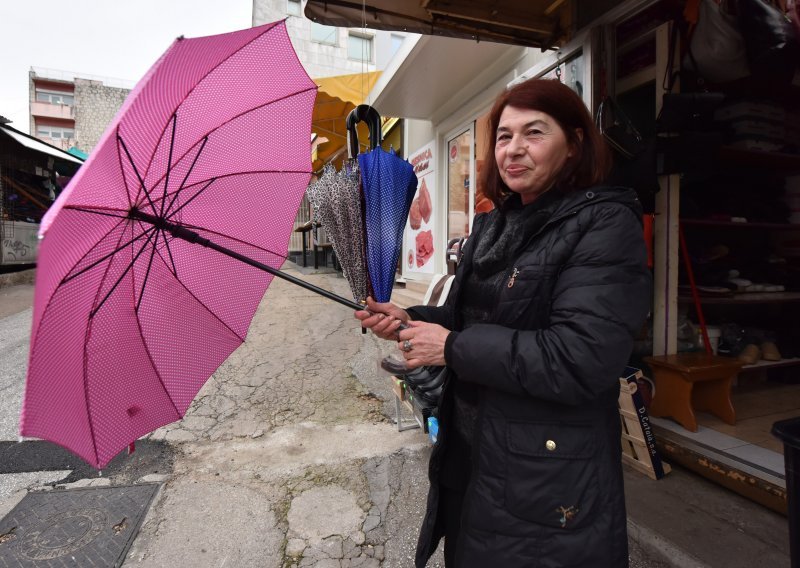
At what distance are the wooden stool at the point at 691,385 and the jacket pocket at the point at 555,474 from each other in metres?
2.12

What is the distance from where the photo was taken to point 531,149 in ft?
3.94

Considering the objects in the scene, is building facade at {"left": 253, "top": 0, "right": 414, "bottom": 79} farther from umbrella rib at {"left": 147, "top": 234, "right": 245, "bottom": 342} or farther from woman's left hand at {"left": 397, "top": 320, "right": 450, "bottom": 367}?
woman's left hand at {"left": 397, "top": 320, "right": 450, "bottom": 367}

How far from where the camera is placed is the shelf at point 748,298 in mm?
3314

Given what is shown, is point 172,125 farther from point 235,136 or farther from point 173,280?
point 173,280

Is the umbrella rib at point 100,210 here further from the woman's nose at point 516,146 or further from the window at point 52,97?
the window at point 52,97

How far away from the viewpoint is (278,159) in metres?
1.60

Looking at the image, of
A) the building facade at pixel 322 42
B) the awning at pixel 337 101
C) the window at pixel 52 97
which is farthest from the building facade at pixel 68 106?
the awning at pixel 337 101

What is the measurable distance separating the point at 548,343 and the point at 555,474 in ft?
1.11

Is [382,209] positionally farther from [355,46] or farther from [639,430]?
[355,46]

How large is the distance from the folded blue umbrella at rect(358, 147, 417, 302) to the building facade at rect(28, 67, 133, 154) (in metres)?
40.8

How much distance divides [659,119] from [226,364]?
4848 millimetres

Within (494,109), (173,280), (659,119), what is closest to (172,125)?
(173,280)

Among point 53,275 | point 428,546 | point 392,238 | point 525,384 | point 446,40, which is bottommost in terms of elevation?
point 428,546

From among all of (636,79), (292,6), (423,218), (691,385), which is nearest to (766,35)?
(636,79)
